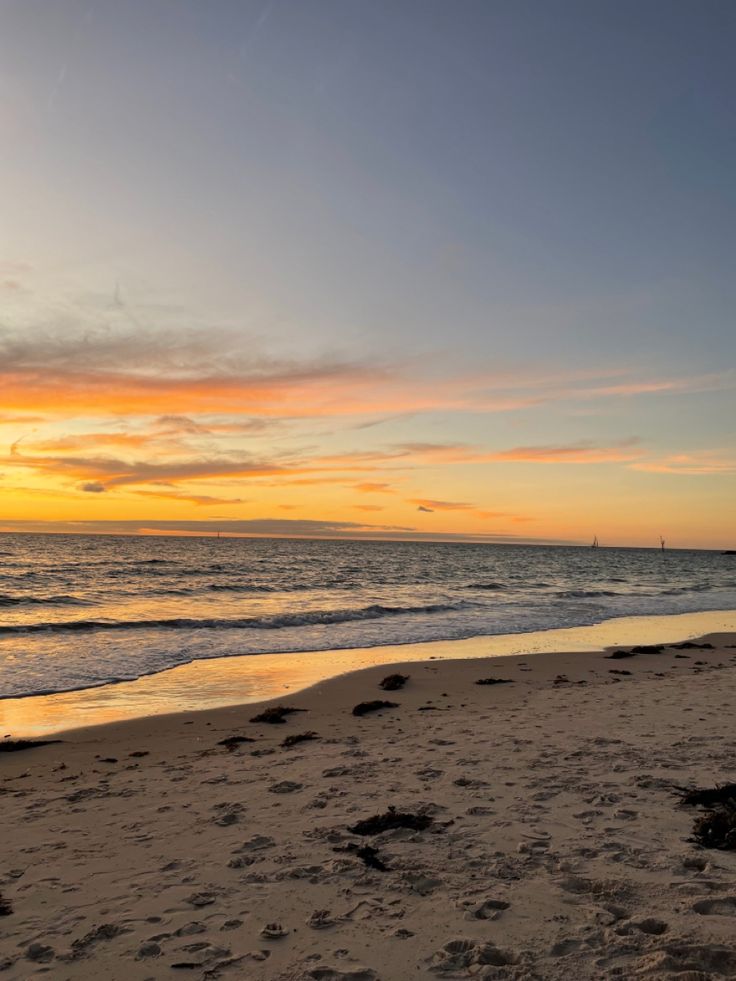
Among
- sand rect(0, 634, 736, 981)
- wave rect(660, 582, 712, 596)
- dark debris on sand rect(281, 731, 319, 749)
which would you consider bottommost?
wave rect(660, 582, 712, 596)

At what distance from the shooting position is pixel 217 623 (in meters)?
26.5

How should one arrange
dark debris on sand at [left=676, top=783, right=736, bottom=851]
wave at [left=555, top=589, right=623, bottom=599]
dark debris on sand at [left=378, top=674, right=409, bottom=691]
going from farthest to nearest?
wave at [left=555, top=589, right=623, bottom=599] → dark debris on sand at [left=378, top=674, right=409, bottom=691] → dark debris on sand at [left=676, top=783, right=736, bottom=851]

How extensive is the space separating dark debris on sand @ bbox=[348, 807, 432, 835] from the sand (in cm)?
8

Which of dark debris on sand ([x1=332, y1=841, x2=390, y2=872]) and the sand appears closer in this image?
the sand

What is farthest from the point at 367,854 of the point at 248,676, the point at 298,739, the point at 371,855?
the point at 248,676

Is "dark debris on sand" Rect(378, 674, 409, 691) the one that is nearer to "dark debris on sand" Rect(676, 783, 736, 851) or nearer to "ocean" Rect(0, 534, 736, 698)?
"ocean" Rect(0, 534, 736, 698)

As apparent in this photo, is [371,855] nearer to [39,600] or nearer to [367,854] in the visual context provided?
[367,854]

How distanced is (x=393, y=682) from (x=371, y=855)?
30.3 feet

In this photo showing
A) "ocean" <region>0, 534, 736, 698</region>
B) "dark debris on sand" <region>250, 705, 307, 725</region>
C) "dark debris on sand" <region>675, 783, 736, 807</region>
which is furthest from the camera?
"ocean" <region>0, 534, 736, 698</region>

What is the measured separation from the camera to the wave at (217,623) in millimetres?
24344

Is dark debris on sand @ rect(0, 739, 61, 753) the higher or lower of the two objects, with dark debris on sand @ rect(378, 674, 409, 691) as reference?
higher

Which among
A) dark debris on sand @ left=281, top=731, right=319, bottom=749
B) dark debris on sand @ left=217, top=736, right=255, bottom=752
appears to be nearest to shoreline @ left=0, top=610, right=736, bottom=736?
dark debris on sand @ left=217, top=736, right=255, bottom=752

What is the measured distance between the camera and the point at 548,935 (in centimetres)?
448

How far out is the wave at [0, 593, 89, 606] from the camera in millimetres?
32812
